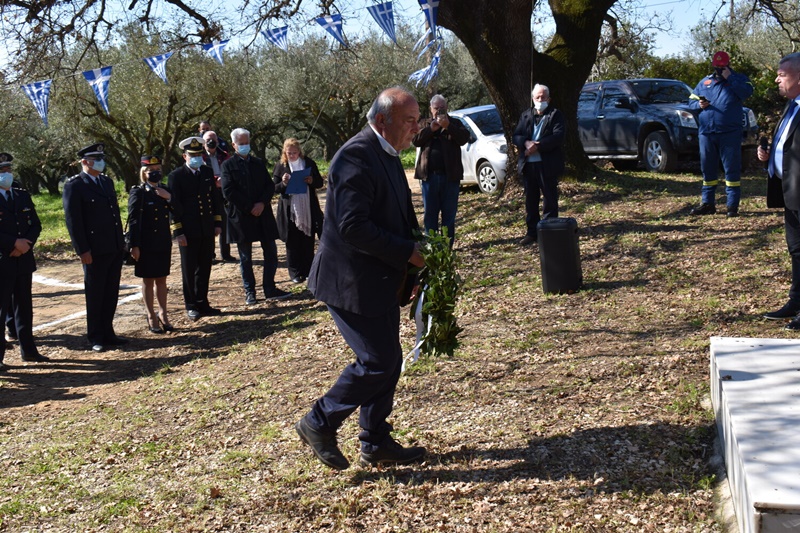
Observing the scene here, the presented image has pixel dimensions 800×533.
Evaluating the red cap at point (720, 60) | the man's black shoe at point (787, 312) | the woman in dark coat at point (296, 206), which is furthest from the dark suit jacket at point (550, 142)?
the man's black shoe at point (787, 312)

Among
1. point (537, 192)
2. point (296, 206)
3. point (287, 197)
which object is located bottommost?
point (537, 192)

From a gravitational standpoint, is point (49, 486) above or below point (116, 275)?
below

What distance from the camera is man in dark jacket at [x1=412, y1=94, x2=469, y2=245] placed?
9.78 metres

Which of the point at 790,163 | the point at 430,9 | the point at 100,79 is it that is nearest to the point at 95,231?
the point at 100,79

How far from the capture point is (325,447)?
4.71m

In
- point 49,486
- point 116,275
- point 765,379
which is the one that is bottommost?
point 49,486

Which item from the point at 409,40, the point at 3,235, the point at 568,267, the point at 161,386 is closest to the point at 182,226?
the point at 3,235

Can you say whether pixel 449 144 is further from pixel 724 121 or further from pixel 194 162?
pixel 724 121

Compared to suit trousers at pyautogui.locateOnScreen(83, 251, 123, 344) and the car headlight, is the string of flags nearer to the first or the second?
suit trousers at pyautogui.locateOnScreen(83, 251, 123, 344)

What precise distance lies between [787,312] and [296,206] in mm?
5834

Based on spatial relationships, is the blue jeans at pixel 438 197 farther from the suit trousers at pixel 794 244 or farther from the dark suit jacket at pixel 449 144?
the suit trousers at pixel 794 244

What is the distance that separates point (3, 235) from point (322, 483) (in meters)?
5.03

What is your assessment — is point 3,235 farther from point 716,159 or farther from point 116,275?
point 716,159

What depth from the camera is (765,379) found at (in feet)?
14.3
